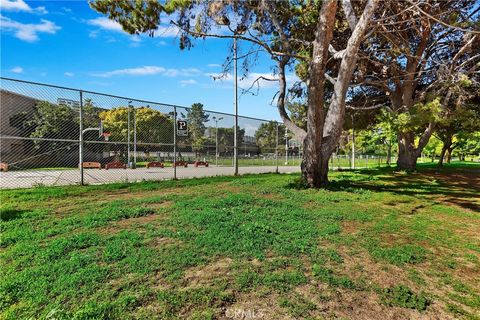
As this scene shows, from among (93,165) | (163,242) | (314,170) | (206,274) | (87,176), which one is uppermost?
(93,165)

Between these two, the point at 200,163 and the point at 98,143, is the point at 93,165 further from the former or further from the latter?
the point at 200,163

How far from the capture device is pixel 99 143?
9820 mm

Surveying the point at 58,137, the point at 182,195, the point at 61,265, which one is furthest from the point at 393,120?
the point at 61,265

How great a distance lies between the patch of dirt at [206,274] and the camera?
124 inches

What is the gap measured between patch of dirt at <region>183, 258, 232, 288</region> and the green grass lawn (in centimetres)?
1

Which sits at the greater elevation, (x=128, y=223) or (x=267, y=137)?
(x=267, y=137)

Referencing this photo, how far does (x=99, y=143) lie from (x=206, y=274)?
7.85 meters

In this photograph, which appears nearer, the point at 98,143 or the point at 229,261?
the point at 229,261

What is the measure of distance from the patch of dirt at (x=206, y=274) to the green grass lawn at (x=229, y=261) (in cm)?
1

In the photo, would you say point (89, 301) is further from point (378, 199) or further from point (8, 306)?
point (378, 199)

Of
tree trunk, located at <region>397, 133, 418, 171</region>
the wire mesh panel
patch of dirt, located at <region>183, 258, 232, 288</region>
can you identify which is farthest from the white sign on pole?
tree trunk, located at <region>397, 133, 418, 171</region>

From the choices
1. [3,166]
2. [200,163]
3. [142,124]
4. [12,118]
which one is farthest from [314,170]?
[3,166]

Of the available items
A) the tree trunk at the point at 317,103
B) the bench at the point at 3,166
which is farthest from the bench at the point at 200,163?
the bench at the point at 3,166

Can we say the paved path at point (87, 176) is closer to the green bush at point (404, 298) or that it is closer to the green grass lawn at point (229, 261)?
the green grass lawn at point (229, 261)
